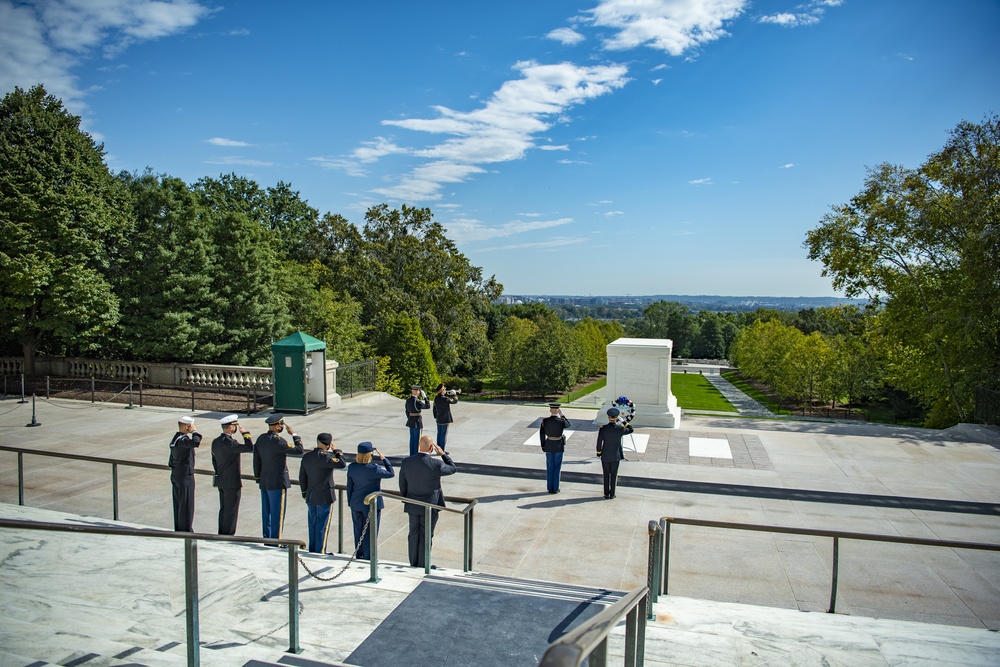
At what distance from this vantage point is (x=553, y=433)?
1116cm

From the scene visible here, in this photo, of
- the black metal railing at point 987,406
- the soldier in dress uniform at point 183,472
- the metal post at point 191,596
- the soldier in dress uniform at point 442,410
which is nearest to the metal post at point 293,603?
the metal post at point 191,596

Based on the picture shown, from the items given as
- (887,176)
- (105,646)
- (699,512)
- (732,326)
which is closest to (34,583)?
(105,646)

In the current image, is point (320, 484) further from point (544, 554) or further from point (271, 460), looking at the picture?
point (544, 554)

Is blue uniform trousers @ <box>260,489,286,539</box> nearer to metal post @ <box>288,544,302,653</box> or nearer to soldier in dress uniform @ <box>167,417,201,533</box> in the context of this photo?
soldier in dress uniform @ <box>167,417,201,533</box>

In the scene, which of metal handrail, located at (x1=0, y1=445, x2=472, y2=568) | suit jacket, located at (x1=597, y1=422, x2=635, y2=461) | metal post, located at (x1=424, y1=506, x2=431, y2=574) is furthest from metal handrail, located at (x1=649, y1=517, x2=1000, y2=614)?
suit jacket, located at (x1=597, y1=422, x2=635, y2=461)

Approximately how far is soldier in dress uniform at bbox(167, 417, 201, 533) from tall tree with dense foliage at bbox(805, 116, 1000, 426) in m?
20.7

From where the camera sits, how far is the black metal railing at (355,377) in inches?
824

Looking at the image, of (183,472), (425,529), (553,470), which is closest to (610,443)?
(553,470)

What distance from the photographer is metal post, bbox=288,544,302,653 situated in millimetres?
4773

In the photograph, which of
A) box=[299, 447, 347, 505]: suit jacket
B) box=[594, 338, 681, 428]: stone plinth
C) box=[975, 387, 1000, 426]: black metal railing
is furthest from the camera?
box=[975, 387, 1000, 426]: black metal railing

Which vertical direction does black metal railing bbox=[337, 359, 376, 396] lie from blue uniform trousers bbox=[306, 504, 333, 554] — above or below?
above

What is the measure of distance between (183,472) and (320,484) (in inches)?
78.9

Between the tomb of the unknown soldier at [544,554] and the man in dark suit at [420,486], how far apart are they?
37cm

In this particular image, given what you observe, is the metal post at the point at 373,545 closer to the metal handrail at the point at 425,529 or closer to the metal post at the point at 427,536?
the metal handrail at the point at 425,529
